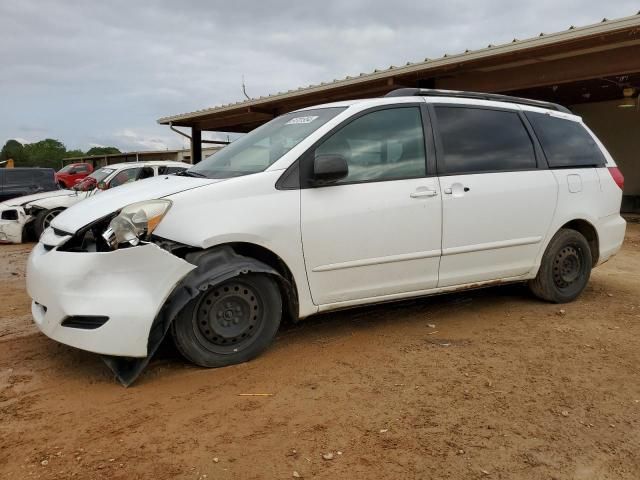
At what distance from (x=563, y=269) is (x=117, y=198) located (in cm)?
381

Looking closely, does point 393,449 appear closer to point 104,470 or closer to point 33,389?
point 104,470

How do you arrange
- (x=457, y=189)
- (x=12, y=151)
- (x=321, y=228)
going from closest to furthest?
1. (x=321, y=228)
2. (x=457, y=189)
3. (x=12, y=151)

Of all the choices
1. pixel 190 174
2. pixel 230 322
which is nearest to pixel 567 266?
pixel 230 322

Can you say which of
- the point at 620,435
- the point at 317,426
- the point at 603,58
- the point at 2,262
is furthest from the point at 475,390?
the point at 603,58

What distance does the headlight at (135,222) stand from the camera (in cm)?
301

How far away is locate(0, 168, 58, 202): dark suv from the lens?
484 inches

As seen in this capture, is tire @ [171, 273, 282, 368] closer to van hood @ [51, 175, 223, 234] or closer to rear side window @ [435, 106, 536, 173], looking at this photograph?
van hood @ [51, 175, 223, 234]

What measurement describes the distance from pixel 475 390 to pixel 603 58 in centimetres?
871

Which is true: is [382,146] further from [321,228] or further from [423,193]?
[321,228]

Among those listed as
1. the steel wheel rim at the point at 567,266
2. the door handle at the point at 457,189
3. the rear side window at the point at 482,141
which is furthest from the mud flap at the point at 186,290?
the steel wheel rim at the point at 567,266

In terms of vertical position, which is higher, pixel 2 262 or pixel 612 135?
pixel 612 135

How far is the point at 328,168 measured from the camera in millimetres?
3369

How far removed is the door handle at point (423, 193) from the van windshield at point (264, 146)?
80cm

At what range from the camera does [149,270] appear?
9.71 feet
